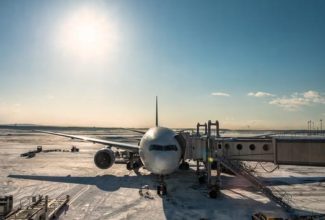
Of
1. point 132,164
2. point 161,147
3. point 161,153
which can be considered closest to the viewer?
point 161,153

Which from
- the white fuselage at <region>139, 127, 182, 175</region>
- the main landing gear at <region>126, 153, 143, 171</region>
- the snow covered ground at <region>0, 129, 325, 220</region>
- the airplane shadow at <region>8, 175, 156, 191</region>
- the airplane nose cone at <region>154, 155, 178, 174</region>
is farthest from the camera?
the main landing gear at <region>126, 153, 143, 171</region>

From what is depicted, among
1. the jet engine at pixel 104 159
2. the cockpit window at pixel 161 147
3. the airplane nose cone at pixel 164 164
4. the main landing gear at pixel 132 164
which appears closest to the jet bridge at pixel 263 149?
the cockpit window at pixel 161 147

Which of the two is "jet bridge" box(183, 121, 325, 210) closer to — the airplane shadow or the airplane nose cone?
the airplane nose cone

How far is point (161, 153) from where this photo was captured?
66.1 ft

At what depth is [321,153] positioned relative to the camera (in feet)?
64.5

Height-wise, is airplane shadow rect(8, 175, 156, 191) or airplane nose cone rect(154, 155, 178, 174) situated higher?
airplane nose cone rect(154, 155, 178, 174)

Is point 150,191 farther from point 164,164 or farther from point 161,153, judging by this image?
point 161,153

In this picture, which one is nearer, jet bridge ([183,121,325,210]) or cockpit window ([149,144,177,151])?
jet bridge ([183,121,325,210])

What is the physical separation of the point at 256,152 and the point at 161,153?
7.52m

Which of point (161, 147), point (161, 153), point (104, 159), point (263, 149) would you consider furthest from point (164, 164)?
point (104, 159)

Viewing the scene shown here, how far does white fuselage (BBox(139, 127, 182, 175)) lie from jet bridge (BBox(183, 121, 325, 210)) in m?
2.58

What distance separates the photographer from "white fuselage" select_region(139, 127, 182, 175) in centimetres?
1997

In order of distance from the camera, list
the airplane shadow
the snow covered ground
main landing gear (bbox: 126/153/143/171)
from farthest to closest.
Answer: main landing gear (bbox: 126/153/143/171) → the airplane shadow → the snow covered ground

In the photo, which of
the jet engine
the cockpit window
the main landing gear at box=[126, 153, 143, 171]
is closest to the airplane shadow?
the jet engine
